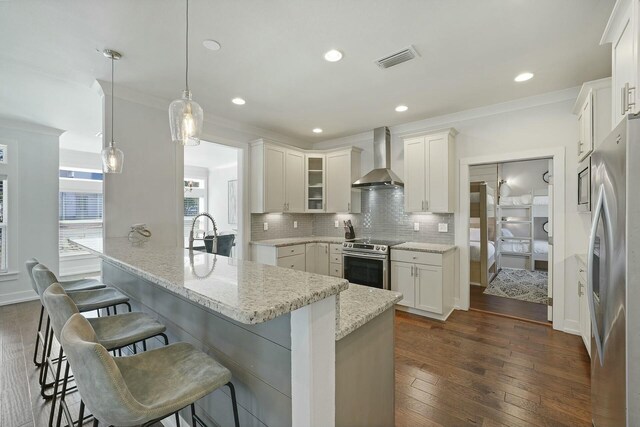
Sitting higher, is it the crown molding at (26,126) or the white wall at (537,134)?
the crown molding at (26,126)

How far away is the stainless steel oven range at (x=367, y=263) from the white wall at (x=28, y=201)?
4.82m

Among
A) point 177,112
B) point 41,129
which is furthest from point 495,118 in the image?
point 41,129

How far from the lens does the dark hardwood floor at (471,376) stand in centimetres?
182

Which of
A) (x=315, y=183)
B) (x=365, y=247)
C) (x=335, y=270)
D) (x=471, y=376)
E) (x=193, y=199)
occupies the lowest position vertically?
(x=471, y=376)

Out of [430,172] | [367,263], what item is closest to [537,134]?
[430,172]

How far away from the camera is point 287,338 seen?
0.97 meters

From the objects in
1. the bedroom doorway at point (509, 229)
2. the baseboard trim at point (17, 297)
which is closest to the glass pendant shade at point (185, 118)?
the bedroom doorway at point (509, 229)

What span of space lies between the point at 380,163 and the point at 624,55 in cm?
282

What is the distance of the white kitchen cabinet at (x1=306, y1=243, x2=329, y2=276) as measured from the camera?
4492mm

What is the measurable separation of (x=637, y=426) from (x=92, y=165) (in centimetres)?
793

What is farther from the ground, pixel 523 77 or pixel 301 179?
pixel 523 77

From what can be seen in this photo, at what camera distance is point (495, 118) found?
351 centimetres

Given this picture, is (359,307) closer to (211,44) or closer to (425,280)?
(211,44)

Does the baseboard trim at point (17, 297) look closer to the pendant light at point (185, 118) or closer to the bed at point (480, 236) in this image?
the pendant light at point (185, 118)
